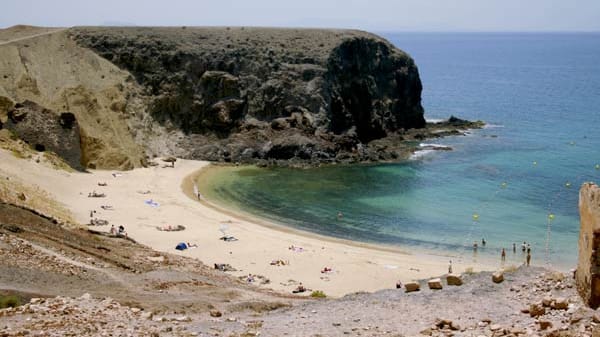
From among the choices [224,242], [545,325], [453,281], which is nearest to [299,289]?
[224,242]

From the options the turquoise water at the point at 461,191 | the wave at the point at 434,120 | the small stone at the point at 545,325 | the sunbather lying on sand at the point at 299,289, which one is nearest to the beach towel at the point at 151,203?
the turquoise water at the point at 461,191

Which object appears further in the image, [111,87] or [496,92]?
[496,92]

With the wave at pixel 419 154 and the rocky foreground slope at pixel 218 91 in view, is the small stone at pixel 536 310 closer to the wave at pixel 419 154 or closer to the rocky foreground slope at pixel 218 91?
the rocky foreground slope at pixel 218 91

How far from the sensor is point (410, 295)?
16828mm

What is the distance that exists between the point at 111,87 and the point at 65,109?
785cm

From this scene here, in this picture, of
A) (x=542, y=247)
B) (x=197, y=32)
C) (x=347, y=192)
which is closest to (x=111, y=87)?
(x=197, y=32)

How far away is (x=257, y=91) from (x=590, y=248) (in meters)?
52.8

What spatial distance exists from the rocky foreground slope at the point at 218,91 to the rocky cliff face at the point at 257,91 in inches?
4.1

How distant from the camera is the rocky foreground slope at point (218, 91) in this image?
182ft

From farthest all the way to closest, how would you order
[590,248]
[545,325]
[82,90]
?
[82,90], [590,248], [545,325]

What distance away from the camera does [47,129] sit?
50312 millimetres

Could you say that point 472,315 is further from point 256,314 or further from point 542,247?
point 542,247

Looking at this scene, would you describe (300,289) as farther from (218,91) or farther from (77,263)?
(218,91)

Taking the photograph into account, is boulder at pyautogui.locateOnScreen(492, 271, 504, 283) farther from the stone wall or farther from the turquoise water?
the turquoise water
